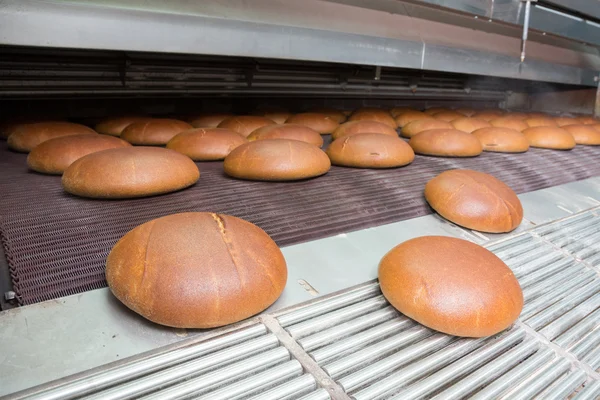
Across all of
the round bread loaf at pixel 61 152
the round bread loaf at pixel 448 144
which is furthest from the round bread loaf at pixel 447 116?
the round bread loaf at pixel 61 152

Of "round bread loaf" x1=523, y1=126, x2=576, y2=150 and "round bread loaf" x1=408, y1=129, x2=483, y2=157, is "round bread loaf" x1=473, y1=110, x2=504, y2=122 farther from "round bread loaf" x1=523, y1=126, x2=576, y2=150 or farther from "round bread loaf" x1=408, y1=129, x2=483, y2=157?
"round bread loaf" x1=408, y1=129, x2=483, y2=157

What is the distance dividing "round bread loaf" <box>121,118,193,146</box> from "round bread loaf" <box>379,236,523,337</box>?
5.22 feet

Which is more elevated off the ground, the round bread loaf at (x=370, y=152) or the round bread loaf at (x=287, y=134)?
the round bread loaf at (x=287, y=134)

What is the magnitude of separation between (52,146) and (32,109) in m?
1.00

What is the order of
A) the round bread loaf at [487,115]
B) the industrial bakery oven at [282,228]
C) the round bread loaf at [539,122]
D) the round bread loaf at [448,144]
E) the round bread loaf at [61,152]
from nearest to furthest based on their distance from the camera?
the industrial bakery oven at [282,228] < the round bread loaf at [61,152] < the round bread loaf at [448,144] < the round bread loaf at [539,122] < the round bread loaf at [487,115]

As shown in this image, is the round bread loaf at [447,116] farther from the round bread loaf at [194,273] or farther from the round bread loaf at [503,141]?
the round bread loaf at [194,273]

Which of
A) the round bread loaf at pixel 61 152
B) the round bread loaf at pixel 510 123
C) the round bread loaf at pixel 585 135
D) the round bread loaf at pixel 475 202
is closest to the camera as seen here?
the round bread loaf at pixel 475 202

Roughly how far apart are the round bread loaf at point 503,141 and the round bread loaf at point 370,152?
0.86 metres

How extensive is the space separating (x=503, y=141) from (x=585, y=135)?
108 cm

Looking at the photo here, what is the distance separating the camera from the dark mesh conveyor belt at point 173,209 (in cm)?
108

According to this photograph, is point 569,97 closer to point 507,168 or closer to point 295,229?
point 507,168

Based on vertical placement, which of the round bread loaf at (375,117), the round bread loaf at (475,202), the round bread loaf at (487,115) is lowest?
the round bread loaf at (475,202)

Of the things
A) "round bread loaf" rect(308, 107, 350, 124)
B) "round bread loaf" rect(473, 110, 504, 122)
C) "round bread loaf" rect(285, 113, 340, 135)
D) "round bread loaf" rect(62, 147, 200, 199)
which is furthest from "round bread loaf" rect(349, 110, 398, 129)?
"round bread loaf" rect(62, 147, 200, 199)

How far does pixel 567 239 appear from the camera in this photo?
162 centimetres
